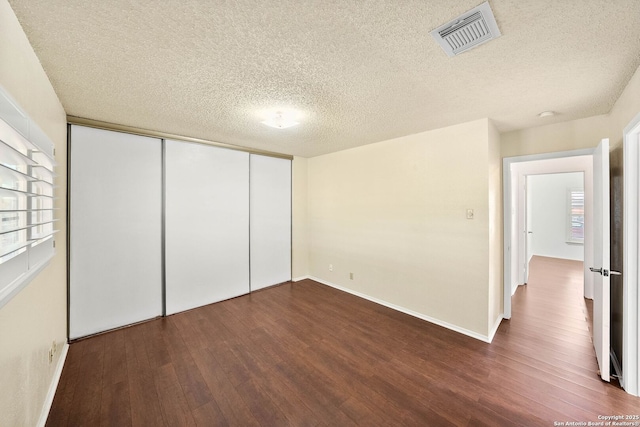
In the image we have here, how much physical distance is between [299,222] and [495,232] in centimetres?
324

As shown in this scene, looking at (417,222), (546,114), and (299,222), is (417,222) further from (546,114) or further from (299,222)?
(299,222)

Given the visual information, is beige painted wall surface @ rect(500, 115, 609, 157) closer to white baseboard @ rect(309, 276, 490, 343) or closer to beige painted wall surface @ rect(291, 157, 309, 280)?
white baseboard @ rect(309, 276, 490, 343)

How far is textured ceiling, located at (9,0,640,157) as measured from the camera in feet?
3.96

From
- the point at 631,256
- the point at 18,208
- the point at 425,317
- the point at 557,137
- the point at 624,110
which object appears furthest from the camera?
the point at 425,317

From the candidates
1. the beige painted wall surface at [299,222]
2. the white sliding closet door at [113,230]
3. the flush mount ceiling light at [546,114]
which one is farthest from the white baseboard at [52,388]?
the flush mount ceiling light at [546,114]

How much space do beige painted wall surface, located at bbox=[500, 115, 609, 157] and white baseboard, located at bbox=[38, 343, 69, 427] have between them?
5.03 m

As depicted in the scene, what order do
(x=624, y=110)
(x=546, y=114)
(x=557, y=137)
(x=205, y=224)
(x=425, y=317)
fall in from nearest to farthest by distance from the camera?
(x=624, y=110) → (x=546, y=114) → (x=557, y=137) → (x=425, y=317) → (x=205, y=224)

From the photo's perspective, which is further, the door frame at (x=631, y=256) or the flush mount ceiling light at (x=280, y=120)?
the flush mount ceiling light at (x=280, y=120)

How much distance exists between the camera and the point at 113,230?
296 cm

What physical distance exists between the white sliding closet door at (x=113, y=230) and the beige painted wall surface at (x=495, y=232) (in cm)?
412

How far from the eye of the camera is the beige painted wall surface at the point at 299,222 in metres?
4.88

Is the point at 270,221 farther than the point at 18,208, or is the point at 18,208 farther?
the point at 270,221

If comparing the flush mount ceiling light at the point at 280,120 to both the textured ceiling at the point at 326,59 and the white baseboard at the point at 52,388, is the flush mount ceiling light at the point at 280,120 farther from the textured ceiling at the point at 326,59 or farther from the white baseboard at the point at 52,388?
the white baseboard at the point at 52,388

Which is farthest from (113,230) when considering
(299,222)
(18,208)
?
(299,222)
